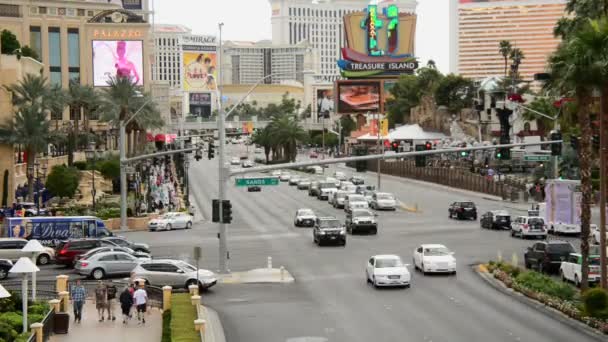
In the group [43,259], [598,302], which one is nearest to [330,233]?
[43,259]

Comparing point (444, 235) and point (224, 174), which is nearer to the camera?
point (224, 174)

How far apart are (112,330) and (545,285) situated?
1408 centimetres

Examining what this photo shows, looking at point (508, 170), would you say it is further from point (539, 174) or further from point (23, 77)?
point (23, 77)

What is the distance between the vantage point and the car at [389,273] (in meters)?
35.2

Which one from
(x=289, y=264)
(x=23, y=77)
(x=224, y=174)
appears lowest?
(x=289, y=264)

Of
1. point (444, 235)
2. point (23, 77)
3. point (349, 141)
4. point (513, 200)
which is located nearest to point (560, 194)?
point (444, 235)

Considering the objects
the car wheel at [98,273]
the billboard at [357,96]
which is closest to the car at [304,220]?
the car wheel at [98,273]

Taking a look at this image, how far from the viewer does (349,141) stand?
174 meters

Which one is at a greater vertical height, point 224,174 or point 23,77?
point 23,77

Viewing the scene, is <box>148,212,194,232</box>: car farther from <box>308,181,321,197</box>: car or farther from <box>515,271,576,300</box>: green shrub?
<box>515,271,576,300</box>: green shrub

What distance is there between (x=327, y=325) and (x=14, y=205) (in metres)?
39.0

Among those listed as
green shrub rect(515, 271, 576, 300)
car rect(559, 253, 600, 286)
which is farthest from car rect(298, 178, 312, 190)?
green shrub rect(515, 271, 576, 300)

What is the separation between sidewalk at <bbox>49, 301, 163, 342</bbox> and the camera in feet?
87.5

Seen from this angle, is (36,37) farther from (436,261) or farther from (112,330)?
(112,330)
